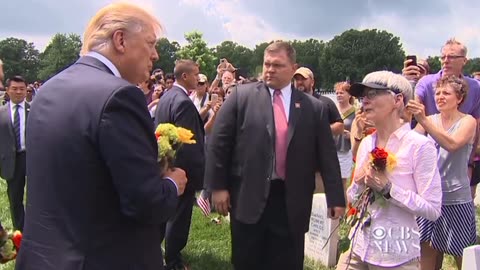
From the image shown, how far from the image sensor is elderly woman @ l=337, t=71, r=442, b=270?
3.03 metres

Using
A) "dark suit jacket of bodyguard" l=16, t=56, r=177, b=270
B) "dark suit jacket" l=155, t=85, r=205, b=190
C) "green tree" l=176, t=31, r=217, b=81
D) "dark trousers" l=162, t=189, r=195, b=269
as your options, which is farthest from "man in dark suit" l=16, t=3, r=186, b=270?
"green tree" l=176, t=31, r=217, b=81

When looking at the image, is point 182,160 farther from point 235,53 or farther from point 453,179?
point 235,53

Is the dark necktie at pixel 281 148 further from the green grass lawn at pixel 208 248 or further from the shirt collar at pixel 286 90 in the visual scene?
the green grass lawn at pixel 208 248

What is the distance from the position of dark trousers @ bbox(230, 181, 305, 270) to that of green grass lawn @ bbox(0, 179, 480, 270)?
4.36 feet

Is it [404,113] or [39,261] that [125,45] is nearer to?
[39,261]

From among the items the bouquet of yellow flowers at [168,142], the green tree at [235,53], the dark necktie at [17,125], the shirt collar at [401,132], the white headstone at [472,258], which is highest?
the green tree at [235,53]

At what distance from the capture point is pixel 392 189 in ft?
9.89

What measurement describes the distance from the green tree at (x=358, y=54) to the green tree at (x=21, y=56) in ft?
171

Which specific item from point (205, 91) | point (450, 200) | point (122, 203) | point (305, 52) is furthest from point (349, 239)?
point (305, 52)

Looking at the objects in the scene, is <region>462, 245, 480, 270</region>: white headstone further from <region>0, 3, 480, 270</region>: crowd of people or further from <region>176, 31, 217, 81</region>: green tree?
<region>176, 31, 217, 81</region>: green tree

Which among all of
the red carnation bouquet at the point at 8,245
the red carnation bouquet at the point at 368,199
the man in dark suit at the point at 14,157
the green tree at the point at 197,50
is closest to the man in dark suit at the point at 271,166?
the red carnation bouquet at the point at 368,199

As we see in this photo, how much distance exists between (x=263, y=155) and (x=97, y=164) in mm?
2037

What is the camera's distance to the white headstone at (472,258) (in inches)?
87.7

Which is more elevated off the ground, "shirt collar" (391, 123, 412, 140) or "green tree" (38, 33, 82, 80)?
"green tree" (38, 33, 82, 80)
